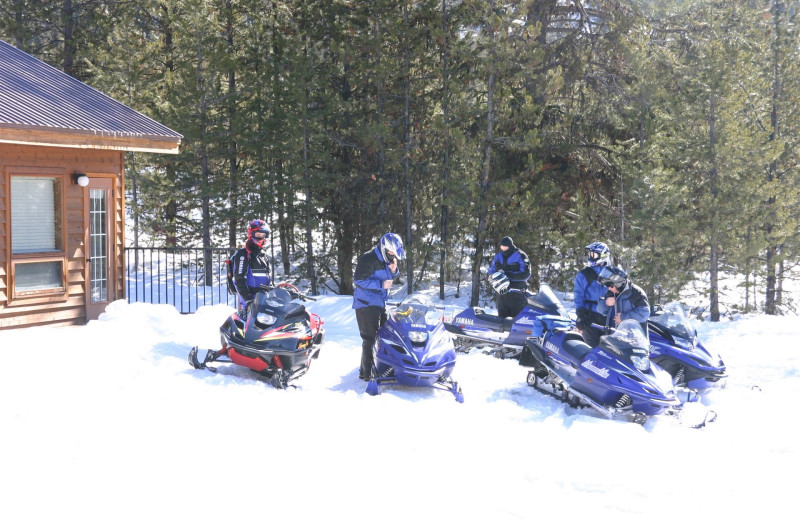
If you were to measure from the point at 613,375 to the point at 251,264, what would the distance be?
4532 millimetres

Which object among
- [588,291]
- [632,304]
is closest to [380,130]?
[588,291]

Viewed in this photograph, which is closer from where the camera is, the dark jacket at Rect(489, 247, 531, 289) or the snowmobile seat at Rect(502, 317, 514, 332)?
the snowmobile seat at Rect(502, 317, 514, 332)

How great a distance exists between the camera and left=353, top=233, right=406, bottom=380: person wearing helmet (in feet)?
25.8

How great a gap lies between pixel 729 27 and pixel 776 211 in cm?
650

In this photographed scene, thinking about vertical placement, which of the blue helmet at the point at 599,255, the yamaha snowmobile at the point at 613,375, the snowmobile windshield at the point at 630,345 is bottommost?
the yamaha snowmobile at the point at 613,375

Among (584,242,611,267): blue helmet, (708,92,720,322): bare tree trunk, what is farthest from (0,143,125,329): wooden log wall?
(708,92,720,322): bare tree trunk

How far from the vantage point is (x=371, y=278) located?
7961 mm


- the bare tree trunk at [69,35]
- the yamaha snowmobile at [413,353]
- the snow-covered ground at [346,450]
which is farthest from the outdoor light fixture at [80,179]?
the bare tree trunk at [69,35]

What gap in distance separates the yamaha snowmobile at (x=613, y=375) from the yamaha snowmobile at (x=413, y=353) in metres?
1.15

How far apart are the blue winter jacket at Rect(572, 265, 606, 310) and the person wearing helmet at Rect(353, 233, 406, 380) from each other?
2333mm

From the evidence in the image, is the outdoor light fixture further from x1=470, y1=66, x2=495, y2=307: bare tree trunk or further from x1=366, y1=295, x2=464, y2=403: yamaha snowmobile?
x1=470, y1=66, x2=495, y2=307: bare tree trunk

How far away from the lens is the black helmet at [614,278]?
307 inches

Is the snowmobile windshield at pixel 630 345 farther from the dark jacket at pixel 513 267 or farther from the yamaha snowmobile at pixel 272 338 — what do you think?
the dark jacket at pixel 513 267

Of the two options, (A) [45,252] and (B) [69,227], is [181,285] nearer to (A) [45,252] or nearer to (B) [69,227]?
(B) [69,227]
